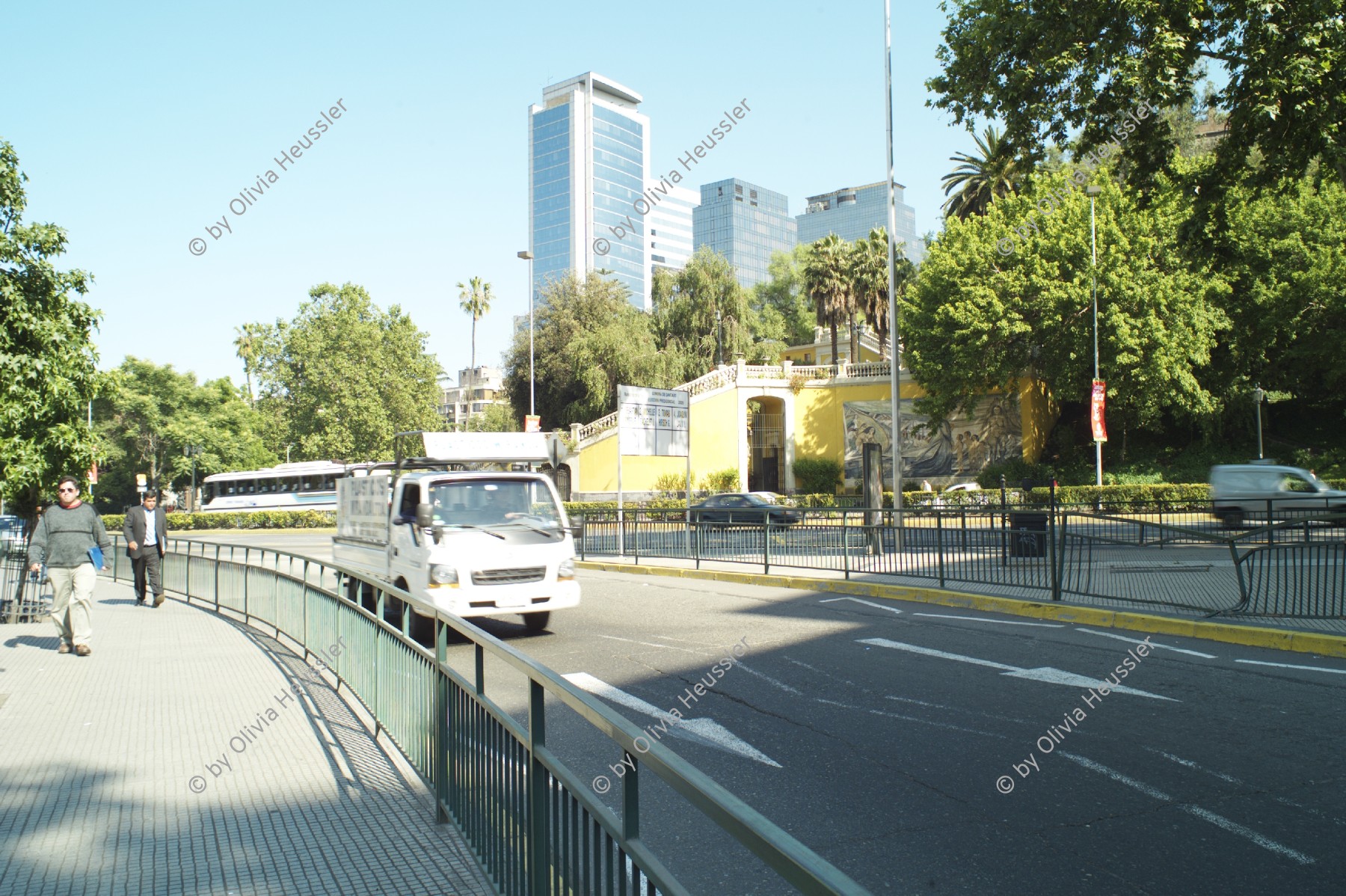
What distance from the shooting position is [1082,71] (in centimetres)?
1633

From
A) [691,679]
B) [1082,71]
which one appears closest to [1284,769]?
[691,679]

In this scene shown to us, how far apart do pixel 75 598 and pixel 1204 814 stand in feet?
34.3

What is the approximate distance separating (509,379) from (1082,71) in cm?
4696

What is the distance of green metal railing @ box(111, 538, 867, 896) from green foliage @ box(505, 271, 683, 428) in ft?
152

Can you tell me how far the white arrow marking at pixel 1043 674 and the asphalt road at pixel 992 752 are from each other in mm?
37

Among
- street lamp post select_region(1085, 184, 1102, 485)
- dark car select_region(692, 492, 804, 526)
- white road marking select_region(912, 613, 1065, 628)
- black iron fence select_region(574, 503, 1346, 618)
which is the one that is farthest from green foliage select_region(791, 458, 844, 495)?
white road marking select_region(912, 613, 1065, 628)

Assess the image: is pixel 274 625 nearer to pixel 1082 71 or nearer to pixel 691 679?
pixel 691 679

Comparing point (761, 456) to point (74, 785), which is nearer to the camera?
point (74, 785)

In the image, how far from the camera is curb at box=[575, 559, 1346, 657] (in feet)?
31.2

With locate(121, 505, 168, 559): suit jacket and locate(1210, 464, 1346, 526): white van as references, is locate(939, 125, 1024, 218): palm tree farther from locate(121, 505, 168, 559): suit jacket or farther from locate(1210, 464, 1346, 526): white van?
locate(121, 505, 168, 559): suit jacket

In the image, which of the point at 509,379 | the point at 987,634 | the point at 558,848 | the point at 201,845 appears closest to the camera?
the point at 558,848

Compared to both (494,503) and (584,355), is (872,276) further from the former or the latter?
(494,503)

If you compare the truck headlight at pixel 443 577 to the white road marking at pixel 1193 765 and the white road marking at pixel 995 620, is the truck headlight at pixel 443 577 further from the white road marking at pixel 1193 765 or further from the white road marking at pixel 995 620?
the white road marking at pixel 1193 765

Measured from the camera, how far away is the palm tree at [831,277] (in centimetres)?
5597
